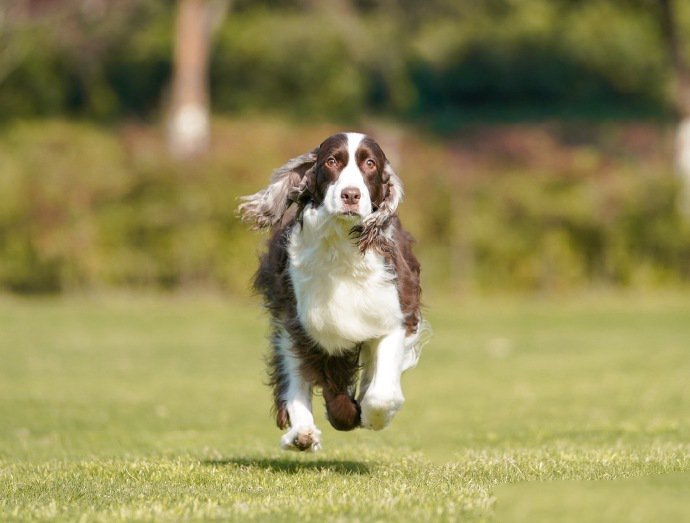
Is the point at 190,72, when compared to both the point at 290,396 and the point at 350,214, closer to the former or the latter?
the point at 290,396

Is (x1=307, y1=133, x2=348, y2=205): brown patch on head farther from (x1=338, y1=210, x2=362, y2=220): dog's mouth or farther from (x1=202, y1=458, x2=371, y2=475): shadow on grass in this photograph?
(x1=202, y1=458, x2=371, y2=475): shadow on grass

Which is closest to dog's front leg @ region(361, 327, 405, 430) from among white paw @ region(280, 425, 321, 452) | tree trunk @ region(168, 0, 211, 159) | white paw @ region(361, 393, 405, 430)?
white paw @ region(361, 393, 405, 430)

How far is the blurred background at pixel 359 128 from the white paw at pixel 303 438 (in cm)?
1411

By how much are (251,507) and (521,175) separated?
869 inches

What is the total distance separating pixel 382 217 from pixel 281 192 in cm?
69

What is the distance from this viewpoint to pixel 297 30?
4528 cm

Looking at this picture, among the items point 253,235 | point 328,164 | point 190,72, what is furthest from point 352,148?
point 190,72

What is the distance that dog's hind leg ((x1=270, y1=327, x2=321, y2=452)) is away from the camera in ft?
24.7

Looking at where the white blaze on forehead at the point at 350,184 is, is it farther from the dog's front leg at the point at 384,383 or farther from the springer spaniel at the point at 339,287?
the dog's front leg at the point at 384,383

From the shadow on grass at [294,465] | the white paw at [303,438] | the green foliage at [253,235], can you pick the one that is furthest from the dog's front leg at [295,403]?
the green foliage at [253,235]

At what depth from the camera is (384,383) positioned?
24.5 ft

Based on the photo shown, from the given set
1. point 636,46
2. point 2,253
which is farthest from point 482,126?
point 2,253

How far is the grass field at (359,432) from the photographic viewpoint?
6371 millimetres

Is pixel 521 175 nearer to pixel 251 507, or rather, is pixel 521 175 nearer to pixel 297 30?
pixel 297 30
